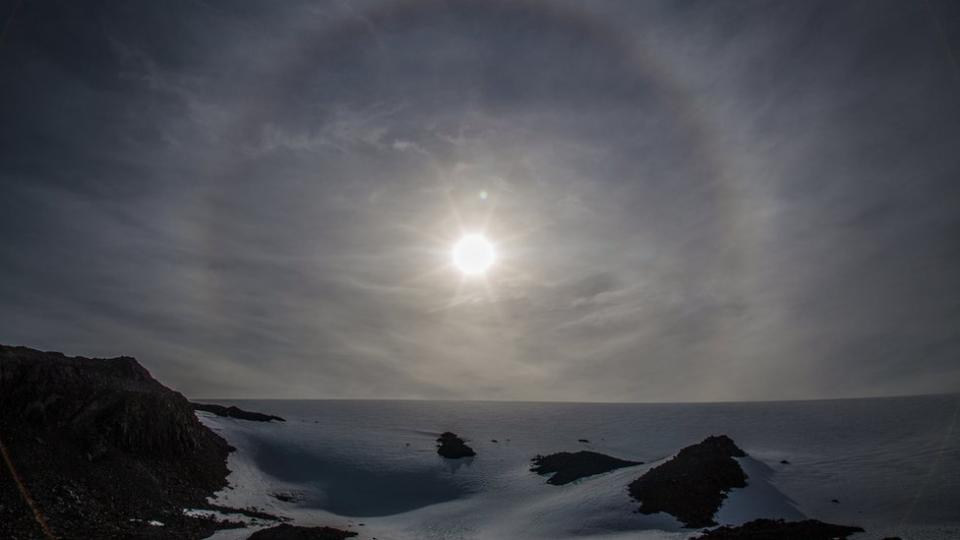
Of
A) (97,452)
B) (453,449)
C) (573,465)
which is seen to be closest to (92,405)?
(97,452)

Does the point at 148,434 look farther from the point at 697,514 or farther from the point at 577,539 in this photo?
the point at 697,514

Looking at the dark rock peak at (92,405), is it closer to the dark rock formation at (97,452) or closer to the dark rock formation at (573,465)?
the dark rock formation at (97,452)

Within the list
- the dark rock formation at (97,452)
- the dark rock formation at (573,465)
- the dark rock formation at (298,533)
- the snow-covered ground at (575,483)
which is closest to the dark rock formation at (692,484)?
the snow-covered ground at (575,483)

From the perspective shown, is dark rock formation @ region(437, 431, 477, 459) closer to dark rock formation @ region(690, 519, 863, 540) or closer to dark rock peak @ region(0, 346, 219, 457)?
dark rock peak @ region(0, 346, 219, 457)

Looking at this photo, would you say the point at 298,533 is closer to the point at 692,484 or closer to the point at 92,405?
the point at 92,405

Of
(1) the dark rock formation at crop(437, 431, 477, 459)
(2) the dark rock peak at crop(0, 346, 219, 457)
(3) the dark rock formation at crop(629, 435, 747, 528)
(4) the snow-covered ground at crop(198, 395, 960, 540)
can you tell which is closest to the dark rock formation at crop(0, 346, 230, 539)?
(2) the dark rock peak at crop(0, 346, 219, 457)

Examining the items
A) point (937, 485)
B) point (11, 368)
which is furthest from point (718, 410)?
point (11, 368)

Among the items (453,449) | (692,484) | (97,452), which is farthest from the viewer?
(453,449)
